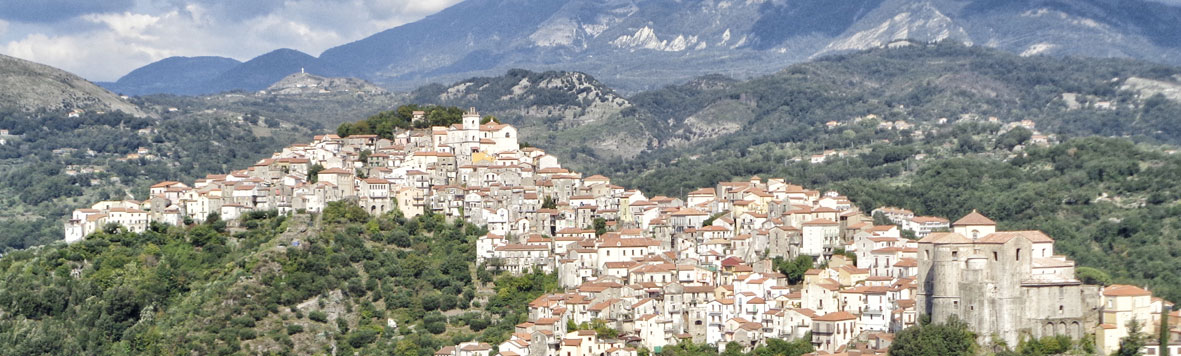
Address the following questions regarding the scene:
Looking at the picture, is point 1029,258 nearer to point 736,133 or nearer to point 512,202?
point 512,202

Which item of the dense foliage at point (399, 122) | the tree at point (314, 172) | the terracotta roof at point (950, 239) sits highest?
the dense foliage at point (399, 122)

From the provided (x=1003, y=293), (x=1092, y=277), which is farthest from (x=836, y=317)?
(x=1092, y=277)

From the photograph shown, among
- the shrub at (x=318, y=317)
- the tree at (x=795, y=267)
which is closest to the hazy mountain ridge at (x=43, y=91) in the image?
the shrub at (x=318, y=317)

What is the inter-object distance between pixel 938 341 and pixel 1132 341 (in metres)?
6.89

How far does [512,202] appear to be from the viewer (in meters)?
77.8

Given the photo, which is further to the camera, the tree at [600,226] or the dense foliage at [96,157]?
the dense foliage at [96,157]

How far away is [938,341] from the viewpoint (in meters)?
54.2

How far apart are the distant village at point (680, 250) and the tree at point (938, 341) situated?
490 millimetres

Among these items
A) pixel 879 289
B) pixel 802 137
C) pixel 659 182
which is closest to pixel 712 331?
Result: pixel 879 289

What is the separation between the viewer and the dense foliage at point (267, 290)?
67.6 m

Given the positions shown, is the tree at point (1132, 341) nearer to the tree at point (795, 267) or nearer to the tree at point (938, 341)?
the tree at point (938, 341)

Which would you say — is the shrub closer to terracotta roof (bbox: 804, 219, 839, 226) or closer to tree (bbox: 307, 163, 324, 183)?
tree (bbox: 307, 163, 324, 183)

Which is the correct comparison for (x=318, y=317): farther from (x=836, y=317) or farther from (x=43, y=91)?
(x=43, y=91)

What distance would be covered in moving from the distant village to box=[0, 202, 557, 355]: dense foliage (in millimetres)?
1784
